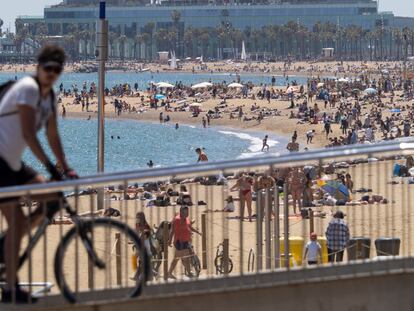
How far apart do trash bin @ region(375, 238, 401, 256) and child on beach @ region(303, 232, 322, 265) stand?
1.23ft

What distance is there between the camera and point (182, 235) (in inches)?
373

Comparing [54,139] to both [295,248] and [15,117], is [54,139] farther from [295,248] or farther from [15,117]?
[295,248]

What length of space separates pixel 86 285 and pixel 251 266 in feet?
4.38

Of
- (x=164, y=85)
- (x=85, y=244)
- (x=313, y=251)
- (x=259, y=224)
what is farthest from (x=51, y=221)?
(x=164, y=85)

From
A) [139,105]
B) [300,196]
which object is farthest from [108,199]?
[139,105]

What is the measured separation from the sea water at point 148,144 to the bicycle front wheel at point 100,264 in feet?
173

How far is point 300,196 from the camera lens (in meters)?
10.7

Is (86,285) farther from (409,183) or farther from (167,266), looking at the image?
(409,183)

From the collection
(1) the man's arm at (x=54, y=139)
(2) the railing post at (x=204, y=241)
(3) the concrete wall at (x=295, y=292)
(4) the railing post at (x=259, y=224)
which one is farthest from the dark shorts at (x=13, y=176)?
(4) the railing post at (x=259, y=224)

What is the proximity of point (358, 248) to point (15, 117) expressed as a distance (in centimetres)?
251

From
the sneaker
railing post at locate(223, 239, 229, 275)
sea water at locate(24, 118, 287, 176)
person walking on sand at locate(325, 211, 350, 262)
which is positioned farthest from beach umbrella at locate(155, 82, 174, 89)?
the sneaker

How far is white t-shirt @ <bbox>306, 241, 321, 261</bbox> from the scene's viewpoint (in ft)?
29.6

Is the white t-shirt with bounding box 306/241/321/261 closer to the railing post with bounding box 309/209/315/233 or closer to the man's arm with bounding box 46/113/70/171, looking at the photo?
the railing post with bounding box 309/209/315/233

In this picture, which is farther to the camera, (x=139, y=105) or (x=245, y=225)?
(x=139, y=105)
